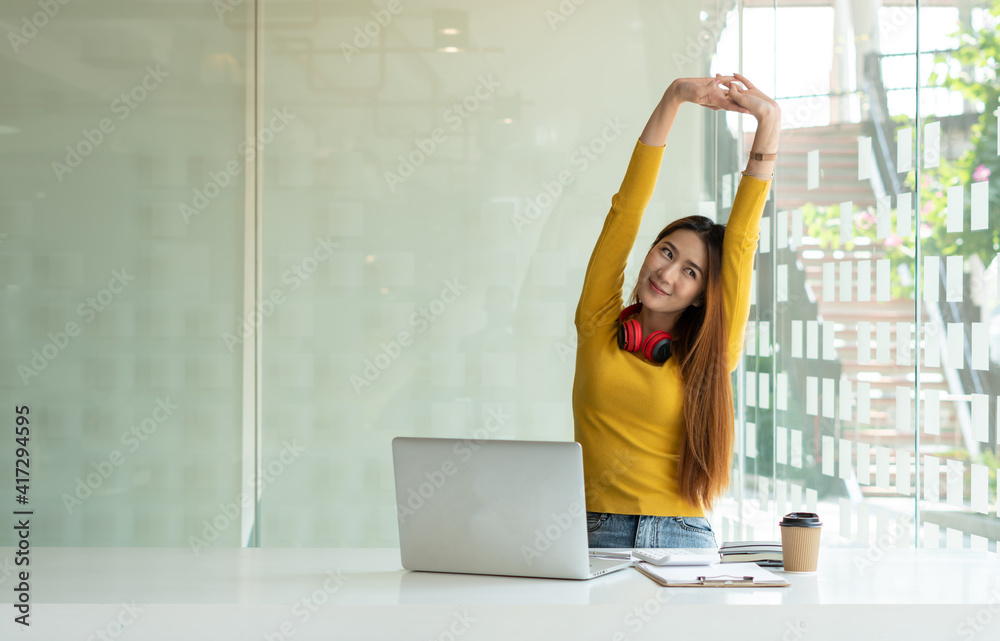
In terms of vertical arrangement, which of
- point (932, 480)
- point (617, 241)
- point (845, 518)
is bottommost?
point (845, 518)

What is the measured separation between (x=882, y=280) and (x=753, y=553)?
1562mm

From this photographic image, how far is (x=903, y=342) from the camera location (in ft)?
9.43

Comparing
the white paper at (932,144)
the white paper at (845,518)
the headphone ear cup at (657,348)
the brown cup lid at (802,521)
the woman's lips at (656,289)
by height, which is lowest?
the white paper at (845,518)

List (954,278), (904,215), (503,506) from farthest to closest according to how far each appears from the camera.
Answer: (904,215) < (954,278) < (503,506)

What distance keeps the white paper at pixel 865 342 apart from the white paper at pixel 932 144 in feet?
1.81

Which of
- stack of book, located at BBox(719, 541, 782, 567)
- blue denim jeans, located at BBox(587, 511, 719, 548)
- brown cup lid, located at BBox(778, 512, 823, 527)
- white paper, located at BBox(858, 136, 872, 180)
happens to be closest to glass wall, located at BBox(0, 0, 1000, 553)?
white paper, located at BBox(858, 136, 872, 180)

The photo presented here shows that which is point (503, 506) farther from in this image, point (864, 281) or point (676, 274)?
point (864, 281)

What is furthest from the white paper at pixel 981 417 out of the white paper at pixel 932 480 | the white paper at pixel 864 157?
the white paper at pixel 864 157

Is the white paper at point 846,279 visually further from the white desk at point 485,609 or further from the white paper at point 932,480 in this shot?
the white desk at point 485,609

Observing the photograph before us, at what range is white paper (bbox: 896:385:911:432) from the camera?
2848 mm

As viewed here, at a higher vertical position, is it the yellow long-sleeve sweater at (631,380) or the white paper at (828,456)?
the yellow long-sleeve sweater at (631,380)

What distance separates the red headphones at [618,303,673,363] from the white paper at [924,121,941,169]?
49.9 inches

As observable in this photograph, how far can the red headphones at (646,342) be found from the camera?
2080 mm

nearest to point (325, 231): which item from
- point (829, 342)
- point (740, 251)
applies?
point (740, 251)
